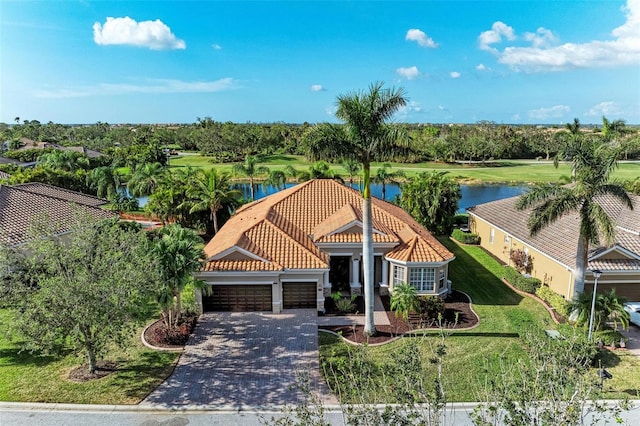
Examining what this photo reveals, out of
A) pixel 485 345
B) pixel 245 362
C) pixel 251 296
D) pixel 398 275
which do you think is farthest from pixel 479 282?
pixel 245 362

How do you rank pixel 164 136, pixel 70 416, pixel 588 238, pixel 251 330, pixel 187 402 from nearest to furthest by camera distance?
pixel 70 416, pixel 187 402, pixel 588 238, pixel 251 330, pixel 164 136

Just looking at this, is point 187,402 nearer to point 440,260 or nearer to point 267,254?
point 267,254

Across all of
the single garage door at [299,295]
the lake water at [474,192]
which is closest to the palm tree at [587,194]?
the single garage door at [299,295]

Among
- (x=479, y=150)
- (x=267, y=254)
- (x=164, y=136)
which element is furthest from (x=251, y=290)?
(x=164, y=136)

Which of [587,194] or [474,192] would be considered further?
[474,192]

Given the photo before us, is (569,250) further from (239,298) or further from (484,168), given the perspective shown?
(484,168)

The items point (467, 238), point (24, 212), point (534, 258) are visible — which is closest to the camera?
point (24, 212)

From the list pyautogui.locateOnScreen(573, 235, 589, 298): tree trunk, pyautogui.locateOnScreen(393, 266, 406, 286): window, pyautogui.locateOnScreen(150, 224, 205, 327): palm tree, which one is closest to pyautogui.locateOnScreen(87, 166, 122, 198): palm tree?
pyautogui.locateOnScreen(150, 224, 205, 327): palm tree
